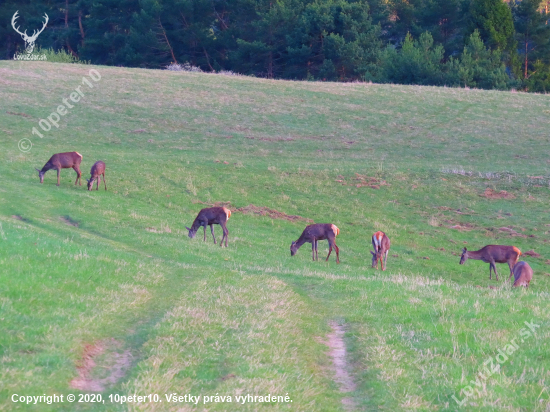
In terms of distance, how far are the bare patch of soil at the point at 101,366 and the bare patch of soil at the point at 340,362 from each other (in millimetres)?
2638

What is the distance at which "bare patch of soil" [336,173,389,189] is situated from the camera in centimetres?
3095

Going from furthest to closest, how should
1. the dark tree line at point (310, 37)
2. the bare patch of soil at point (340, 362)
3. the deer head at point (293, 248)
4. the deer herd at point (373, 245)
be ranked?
the dark tree line at point (310, 37) < the deer head at point (293, 248) < the deer herd at point (373, 245) < the bare patch of soil at point (340, 362)

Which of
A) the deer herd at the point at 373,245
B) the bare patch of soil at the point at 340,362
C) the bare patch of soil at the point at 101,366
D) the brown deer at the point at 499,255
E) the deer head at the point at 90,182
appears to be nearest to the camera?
the bare patch of soil at the point at 101,366

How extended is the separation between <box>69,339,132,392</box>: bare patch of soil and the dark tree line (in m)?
60.4

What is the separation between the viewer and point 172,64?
228 ft

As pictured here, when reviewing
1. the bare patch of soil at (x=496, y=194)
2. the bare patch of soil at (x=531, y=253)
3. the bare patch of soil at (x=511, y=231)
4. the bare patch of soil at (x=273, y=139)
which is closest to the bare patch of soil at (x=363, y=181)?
the bare patch of soil at (x=496, y=194)

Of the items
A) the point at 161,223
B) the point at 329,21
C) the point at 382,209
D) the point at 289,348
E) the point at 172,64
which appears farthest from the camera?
the point at 172,64

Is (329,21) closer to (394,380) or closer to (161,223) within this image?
(161,223)

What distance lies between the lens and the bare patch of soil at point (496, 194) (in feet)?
98.7

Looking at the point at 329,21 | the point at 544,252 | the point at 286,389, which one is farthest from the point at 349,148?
the point at 286,389

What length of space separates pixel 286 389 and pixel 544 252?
1900cm

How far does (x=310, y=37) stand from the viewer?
218 ft
